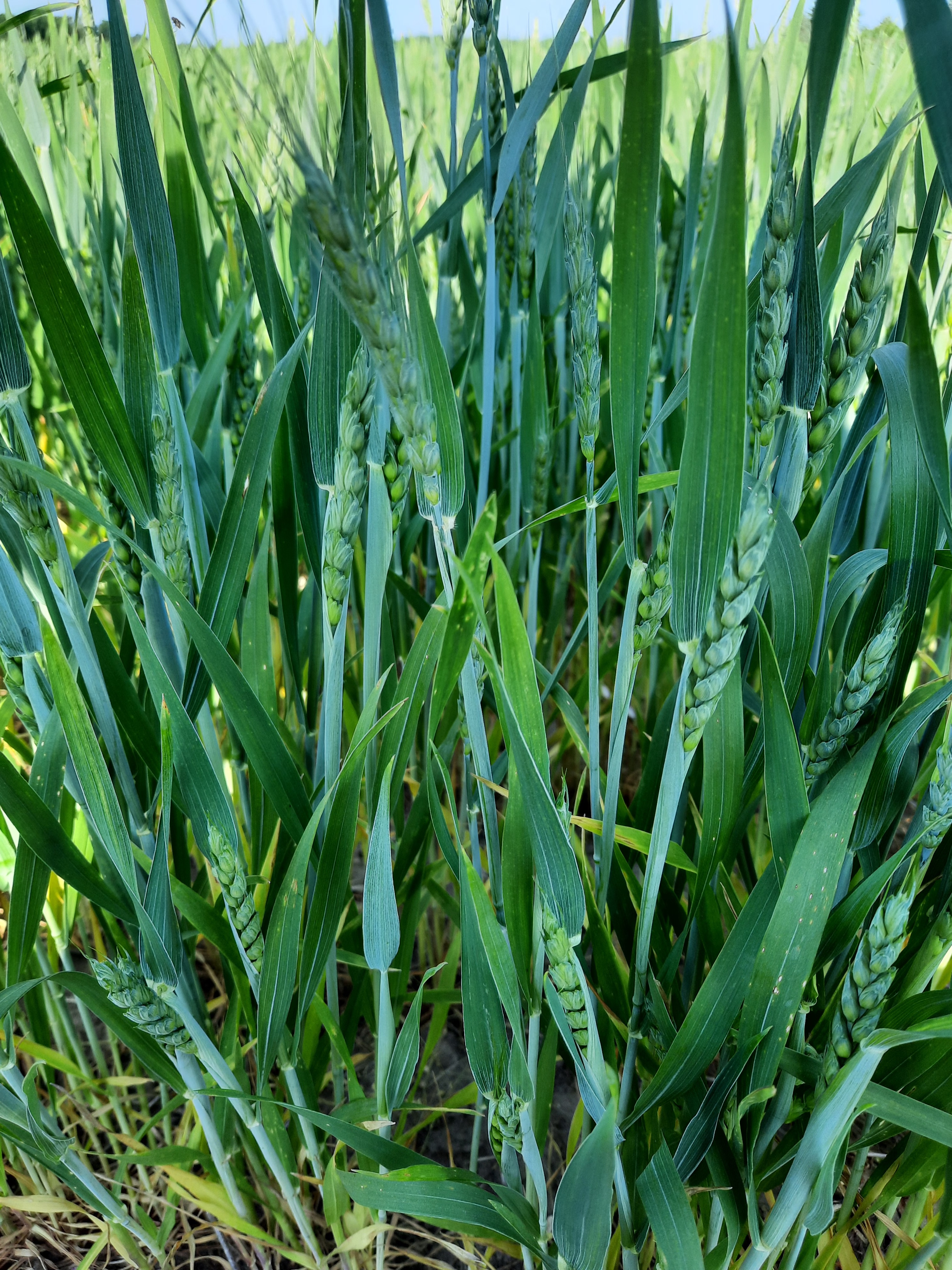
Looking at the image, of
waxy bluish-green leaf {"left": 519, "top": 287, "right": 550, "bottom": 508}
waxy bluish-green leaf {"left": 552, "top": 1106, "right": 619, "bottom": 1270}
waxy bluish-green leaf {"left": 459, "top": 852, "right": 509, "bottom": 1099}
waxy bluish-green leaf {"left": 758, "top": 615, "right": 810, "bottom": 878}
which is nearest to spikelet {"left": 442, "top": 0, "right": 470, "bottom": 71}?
waxy bluish-green leaf {"left": 519, "top": 287, "right": 550, "bottom": 508}

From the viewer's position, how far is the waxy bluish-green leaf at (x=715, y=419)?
302mm

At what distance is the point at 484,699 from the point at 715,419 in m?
0.46

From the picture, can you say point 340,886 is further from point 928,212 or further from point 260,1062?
point 928,212

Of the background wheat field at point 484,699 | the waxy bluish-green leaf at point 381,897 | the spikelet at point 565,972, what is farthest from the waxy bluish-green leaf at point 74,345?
the spikelet at point 565,972

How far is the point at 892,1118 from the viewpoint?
0.40 m

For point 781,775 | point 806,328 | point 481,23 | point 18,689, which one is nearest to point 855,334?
point 806,328

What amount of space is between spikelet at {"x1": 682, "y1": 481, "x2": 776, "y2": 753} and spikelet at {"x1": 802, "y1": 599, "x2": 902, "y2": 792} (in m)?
0.10

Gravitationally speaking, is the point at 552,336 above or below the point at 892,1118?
above

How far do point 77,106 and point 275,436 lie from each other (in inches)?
31.2

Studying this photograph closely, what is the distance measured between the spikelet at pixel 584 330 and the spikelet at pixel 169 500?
0.24m

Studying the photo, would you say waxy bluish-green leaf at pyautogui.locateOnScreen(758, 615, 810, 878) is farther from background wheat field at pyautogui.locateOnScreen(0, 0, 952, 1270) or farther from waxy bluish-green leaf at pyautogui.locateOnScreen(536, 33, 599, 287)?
waxy bluish-green leaf at pyautogui.locateOnScreen(536, 33, 599, 287)

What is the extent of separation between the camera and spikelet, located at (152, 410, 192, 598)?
1.51 ft

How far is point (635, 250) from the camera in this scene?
0.38 meters

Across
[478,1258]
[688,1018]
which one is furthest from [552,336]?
[478,1258]
